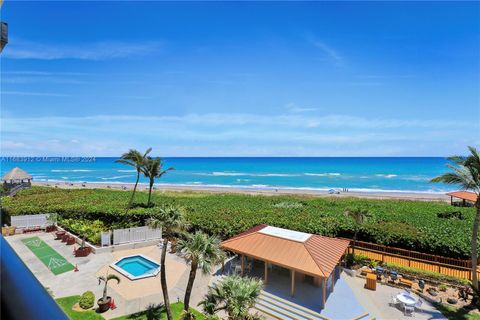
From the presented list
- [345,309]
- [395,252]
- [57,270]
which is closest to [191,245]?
[345,309]

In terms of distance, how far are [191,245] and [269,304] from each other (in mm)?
6289

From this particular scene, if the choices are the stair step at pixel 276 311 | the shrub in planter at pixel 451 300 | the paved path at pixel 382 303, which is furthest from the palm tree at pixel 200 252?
the shrub in planter at pixel 451 300

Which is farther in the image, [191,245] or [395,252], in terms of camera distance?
[395,252]

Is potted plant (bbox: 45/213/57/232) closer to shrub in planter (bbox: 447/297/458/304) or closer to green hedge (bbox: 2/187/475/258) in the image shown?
green hedge (bbox: 2/187/475/258)

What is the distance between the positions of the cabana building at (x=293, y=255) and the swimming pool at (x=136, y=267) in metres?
5.37

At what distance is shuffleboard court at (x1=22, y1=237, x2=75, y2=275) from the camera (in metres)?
19.6

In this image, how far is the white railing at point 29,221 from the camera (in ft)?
89.5

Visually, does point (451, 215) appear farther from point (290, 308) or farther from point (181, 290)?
point (181, 290)

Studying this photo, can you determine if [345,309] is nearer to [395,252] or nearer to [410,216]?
[395,252]

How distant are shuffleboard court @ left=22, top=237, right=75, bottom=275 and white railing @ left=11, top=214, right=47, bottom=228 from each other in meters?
2.63

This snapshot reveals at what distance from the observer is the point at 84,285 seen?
17406 mm

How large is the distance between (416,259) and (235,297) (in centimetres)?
1527

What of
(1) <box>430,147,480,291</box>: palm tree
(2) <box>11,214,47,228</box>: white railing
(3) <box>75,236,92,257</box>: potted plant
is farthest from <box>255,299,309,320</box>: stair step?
(2) <box>11,214,47,228</box>: white railing

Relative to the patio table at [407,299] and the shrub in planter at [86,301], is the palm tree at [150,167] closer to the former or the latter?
the shrub in planter at [86,301]
